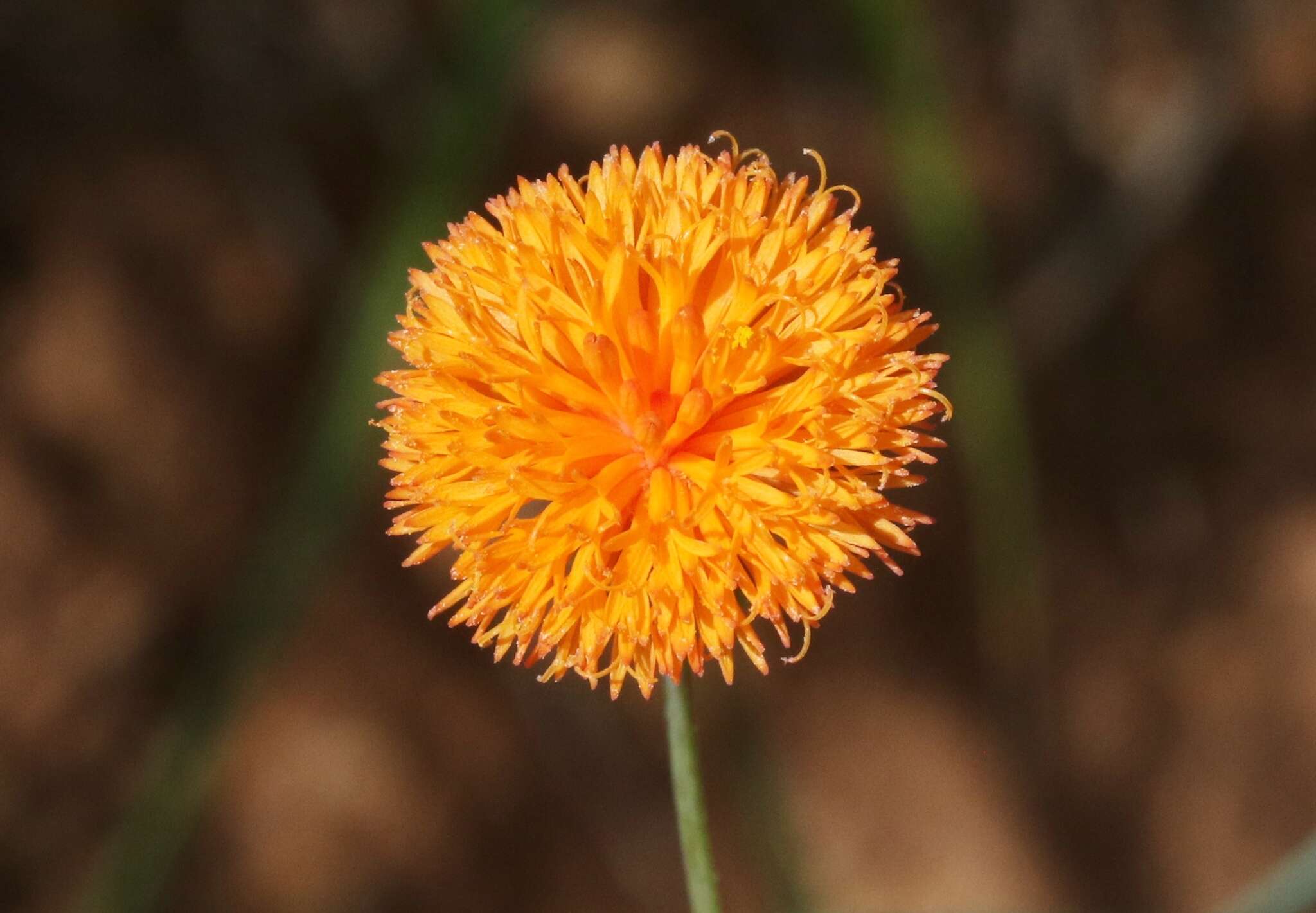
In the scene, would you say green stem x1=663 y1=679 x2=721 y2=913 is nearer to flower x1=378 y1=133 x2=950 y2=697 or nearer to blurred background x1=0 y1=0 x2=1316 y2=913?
flower x1=378 y1=133 x2=950 y2=697

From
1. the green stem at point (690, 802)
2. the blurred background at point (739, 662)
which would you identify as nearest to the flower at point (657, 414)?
the green stem at point (690, 802)

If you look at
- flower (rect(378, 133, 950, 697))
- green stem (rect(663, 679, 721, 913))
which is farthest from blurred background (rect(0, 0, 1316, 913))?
green stem (rect(663, 679, 721, 913))

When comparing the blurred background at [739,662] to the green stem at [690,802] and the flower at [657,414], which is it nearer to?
the flower at [657,414]

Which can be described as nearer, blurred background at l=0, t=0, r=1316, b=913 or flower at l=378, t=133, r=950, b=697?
flower at l=378, t=133, r=950, b=697

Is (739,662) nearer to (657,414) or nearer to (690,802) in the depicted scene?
(690,802)

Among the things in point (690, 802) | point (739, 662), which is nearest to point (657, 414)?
point (690, 802)

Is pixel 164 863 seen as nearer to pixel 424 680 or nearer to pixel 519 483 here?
pixel 424 680
